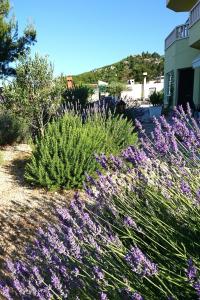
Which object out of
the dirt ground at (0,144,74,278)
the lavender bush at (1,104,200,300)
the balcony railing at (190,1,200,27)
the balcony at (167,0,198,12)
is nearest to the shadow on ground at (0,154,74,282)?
the dirt ground at (0,144,74,278)

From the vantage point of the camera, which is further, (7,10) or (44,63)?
(7,10)

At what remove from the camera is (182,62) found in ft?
73.7

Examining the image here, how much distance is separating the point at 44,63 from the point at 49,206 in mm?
5017

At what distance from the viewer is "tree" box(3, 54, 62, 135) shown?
9.80 metres

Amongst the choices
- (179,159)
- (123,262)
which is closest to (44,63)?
(179,159)

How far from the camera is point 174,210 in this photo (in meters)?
2.62

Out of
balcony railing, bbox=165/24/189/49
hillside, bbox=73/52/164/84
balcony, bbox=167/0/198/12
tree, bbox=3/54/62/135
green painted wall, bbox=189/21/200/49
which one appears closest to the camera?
tree, bbox=3/54/62/135

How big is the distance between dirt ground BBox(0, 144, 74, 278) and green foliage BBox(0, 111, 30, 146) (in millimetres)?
3050

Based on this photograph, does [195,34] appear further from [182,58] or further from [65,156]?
[65,156]

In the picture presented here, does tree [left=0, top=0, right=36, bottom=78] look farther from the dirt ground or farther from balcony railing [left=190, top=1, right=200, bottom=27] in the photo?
the dirt ground

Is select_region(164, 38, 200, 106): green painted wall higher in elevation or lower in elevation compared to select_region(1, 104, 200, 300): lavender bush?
higher

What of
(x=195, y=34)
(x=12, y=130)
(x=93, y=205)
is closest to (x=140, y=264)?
(x=93, y=205)

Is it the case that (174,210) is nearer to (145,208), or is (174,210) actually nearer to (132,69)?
(145,208)

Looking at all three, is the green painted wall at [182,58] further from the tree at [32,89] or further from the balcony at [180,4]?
the tree at [32,89]
